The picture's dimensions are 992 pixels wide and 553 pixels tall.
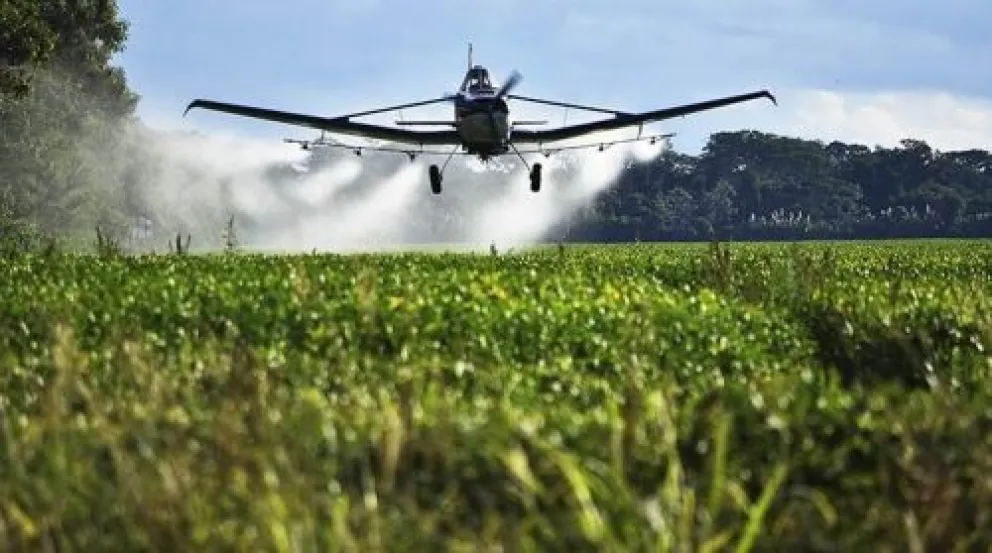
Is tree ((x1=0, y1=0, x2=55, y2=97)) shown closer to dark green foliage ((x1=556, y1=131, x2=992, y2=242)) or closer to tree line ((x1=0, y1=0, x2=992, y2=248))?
tree line ((x1=0, y1=0, x2=992, y2=248))

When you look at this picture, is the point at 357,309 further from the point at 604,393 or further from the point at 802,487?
the point at 802,487

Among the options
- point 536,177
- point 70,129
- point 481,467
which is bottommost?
point 481,467

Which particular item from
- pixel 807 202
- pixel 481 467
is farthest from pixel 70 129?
pixel 807 202

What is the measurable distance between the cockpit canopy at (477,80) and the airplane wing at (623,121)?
15.0ft

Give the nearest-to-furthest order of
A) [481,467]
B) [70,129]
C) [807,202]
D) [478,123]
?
[481,467], [478,123], [70,129], [807,202]

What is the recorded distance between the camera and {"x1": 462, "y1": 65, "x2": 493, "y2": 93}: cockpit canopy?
139 ft

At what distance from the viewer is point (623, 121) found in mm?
46906

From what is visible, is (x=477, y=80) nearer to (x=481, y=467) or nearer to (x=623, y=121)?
(x=623, y=121)

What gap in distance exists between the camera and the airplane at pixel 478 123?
4088cm

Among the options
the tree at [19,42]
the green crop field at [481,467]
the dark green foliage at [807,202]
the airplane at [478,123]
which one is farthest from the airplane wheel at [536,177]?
the dark green foliage at [807,202]

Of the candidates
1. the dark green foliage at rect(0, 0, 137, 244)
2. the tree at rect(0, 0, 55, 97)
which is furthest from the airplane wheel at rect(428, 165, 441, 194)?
the dark green foliage at rect(0, 0, 137, 244)

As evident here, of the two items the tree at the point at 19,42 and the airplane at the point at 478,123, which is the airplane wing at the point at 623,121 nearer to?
the airplane at the point at 478,123

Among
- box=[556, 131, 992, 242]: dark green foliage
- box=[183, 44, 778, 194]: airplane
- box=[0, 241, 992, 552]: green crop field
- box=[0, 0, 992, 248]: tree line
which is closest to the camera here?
box=[0, 241, 992, 552]: green crop field

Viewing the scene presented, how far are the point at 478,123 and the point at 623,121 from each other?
7.83m
